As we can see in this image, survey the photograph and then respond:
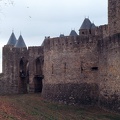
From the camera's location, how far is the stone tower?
110 ft

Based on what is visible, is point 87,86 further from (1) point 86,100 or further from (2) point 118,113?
(2) point 118,113

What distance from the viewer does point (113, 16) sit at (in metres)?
34.0

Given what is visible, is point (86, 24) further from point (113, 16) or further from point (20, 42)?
point (20, 42)

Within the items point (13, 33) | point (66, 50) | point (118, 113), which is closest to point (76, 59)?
point (66, 50)

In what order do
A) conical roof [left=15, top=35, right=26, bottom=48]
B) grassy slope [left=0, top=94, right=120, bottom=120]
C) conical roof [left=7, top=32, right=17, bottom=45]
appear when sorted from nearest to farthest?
grassy slope [left=0, top=94, right=120, bottom=120], conical roof [left=15, top=35, right=26, bottom=48], conical roof [left=7, top=32, right=17, bottom=45]

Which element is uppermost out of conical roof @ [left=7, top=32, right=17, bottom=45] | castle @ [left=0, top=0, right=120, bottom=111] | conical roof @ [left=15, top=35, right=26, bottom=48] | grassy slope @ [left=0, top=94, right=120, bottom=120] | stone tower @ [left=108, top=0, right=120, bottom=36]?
conical roof @ [left=7, top=32, right=17, bottom=45]

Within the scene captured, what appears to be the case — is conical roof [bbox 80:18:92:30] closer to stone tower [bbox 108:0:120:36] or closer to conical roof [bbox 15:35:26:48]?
stone tower [bbox 108:0:120:36]

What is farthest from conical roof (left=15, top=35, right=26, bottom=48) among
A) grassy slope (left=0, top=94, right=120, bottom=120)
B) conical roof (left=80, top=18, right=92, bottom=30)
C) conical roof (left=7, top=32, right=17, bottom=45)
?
grassy slope (left=0, top=94, right=120, bottom=120)

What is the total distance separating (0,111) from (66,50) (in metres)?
13.2

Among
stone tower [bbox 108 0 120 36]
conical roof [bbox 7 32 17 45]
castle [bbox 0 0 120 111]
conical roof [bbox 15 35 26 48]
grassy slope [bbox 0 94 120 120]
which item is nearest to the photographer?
grassy slope [bbox 0 94 120 120]

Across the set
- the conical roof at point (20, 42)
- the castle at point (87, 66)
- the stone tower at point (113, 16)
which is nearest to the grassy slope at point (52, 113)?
the castle at point (87, 66)

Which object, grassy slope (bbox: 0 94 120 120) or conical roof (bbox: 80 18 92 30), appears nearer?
grassy slope (bbox: 0 94 120 120)

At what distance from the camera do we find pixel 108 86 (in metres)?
31.8

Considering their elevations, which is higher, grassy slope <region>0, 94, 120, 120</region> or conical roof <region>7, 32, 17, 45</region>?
conical roof <region>7, 32, 17, 45</region>
